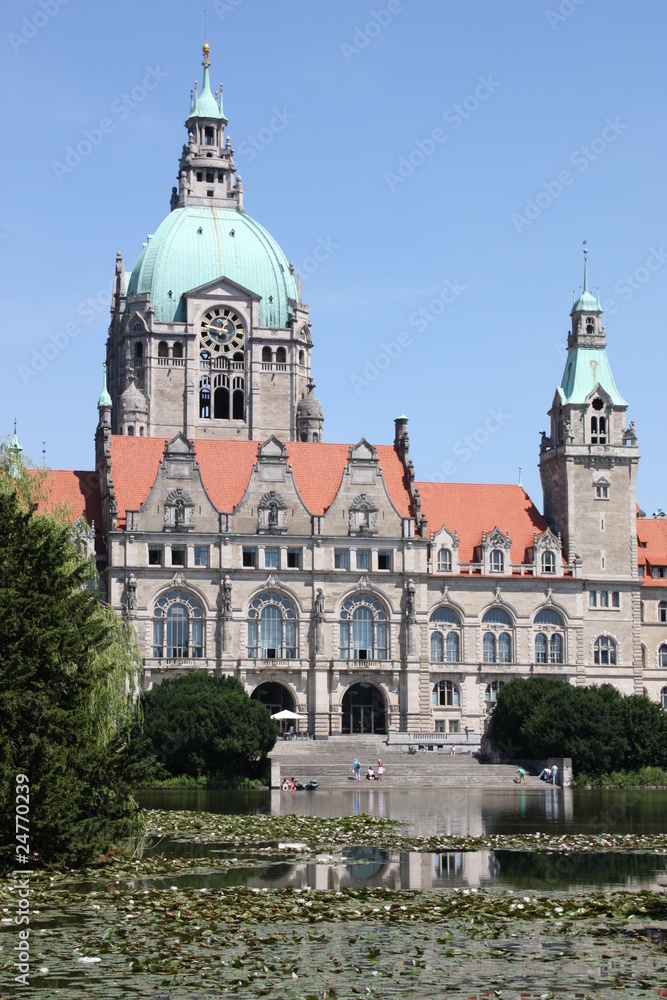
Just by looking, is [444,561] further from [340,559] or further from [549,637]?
[549,637]

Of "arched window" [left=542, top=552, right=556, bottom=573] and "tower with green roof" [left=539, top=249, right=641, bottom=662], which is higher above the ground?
"tower with green roof" [left=539, top=249, right=641, bottom=662]

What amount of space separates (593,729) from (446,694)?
20.3 meters

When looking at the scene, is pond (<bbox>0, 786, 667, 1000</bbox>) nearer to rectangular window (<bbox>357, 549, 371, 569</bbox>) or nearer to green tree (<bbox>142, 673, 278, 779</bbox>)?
green tree (<bbox>142, 673, 278, 779</bbox>)

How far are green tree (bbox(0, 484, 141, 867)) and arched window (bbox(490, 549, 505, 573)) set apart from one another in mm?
72324

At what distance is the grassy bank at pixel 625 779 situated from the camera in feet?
288

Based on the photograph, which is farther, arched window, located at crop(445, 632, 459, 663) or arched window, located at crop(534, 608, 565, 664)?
arched window, located at crop(534, 608, 565, 664)

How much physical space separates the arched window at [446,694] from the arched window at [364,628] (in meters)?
4.69

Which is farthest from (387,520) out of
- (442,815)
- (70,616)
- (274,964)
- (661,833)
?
(274,964)

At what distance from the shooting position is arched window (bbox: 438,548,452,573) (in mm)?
109500

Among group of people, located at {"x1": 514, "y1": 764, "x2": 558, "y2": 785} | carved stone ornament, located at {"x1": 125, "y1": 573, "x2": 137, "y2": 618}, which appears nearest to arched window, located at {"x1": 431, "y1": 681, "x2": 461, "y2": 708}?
group of people, located at {"x1": 514, "y1": 764, "x2": 558, "y2": 785}

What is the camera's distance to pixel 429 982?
26391 mm

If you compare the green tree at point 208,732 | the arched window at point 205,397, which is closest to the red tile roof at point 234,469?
the arched window at point 205,397

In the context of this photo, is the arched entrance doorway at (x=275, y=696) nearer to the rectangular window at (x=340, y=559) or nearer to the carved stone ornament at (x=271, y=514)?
the rectangular window at (x=340, y=559)

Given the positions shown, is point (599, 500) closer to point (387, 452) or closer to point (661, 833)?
point (387, 452)
